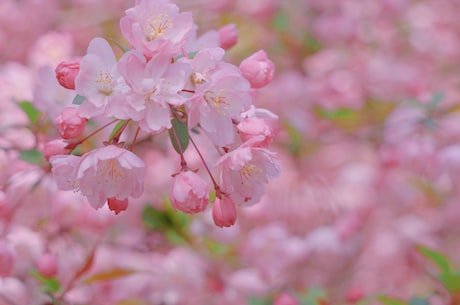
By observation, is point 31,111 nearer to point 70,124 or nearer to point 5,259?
point 5,259

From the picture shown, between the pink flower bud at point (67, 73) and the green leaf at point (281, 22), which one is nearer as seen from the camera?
the pink flower bud at point (67, 73)

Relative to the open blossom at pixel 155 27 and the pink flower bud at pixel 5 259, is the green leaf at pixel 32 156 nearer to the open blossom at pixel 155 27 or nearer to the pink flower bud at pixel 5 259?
the pink flower bud at pixel 5 259

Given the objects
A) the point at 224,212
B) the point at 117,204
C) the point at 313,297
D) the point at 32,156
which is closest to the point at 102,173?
the point at 117,204

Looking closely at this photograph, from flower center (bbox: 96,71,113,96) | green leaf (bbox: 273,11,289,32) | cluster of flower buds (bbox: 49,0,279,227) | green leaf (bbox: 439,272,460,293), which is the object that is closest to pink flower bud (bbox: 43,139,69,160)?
cluster of flower buds (bbox: 49,0,279,227)

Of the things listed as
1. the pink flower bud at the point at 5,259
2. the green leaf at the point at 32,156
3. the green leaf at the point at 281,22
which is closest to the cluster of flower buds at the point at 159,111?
the pink flower bud at the point at 5,259

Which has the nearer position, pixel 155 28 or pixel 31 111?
pixel 155 28

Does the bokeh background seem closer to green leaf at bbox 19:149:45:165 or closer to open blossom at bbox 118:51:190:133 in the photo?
green leaf at bbox 19:149:45:165
